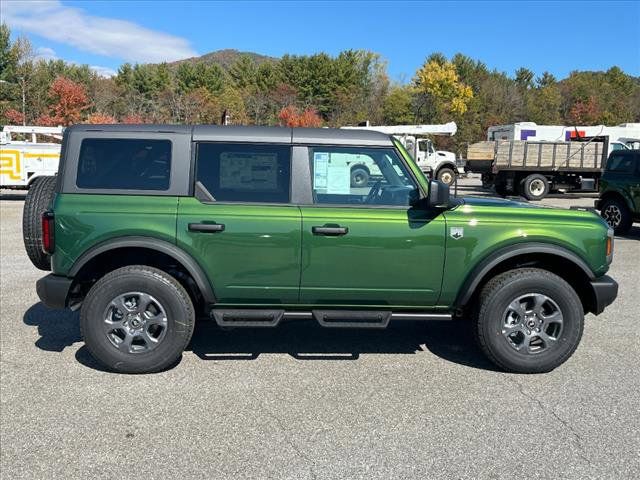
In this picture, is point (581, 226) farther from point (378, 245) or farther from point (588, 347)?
point (378, 245)

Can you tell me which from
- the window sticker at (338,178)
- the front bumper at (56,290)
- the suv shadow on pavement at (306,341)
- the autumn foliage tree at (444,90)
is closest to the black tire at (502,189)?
the suv shadow on pavement at (306,341)

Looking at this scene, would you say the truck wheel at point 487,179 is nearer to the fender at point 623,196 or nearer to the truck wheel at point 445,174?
the truck wheel at point 445,174

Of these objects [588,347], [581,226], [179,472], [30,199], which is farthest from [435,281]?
[30,199]

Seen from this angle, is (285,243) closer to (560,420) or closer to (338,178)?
(338,178)

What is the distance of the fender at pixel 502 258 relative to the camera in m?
4.06

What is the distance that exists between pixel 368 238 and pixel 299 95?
207 feet

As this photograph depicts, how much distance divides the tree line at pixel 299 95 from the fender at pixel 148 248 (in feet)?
159

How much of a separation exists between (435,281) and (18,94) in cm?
5747

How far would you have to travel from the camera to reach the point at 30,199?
432 centimetres

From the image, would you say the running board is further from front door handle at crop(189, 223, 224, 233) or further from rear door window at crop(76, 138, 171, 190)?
rear door window at crop(76, 138, 171, 190)

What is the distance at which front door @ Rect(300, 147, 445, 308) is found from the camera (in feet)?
13.1

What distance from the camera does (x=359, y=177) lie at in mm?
4172

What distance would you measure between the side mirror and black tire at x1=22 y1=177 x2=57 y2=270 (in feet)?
9.74

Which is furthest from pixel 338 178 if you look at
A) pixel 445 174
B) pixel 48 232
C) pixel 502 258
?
pixel 445 174
